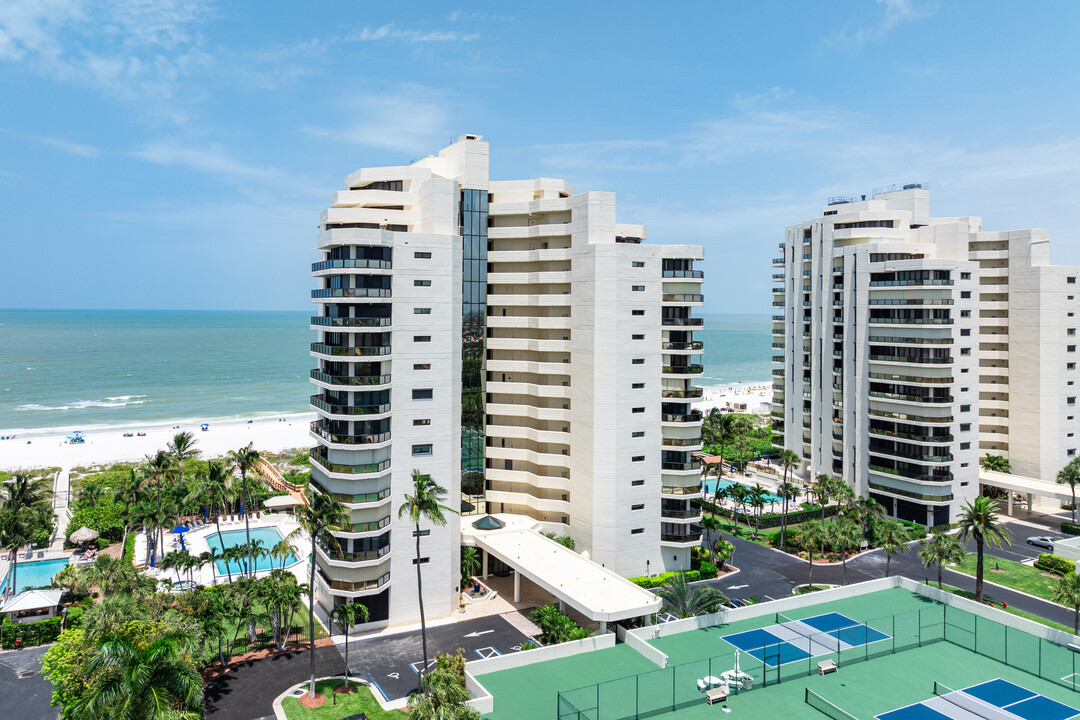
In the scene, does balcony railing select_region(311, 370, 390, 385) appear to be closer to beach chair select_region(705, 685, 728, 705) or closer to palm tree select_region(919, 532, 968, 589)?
beach chair select_region(705, 685, 728, 705)

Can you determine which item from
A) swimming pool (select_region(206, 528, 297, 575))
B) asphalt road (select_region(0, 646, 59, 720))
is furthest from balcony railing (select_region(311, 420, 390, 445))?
swimming pool (select_region(206, 528, 297, 575))

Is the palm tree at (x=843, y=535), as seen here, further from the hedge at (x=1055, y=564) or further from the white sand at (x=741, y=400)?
the white sand at (x=741, y=400)

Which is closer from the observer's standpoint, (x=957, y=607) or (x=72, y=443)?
(x=957, y=607)

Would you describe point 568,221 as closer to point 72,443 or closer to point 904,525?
point 904,525

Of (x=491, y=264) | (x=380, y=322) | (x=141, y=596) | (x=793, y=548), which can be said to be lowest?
(x=793, y=548)

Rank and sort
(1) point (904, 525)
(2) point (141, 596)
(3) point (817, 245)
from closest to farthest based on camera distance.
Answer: (2) point (141, 596)
(1) point (904, 525)
(3) point (817, 245)

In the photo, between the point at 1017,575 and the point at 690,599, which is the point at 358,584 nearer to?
the point at 690,599

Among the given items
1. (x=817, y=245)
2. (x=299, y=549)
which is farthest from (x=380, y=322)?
(x=817, y=245)

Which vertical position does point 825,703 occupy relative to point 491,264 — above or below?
below
